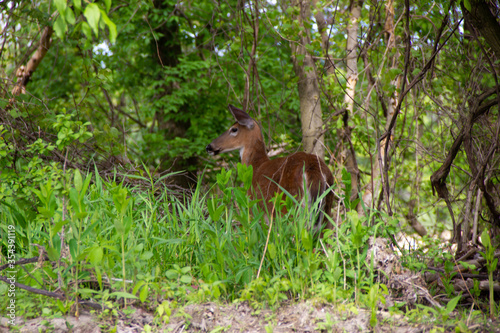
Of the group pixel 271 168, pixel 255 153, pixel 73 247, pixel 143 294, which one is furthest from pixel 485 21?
pixel 255 153

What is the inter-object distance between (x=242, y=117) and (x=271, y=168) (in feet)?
4.99

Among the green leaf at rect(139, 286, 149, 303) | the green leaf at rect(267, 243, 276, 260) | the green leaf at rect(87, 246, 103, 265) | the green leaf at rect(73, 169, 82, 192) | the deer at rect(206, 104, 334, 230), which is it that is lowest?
the green leaf at rect(139, 286, 149, 303)

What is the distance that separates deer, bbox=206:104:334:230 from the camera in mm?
4344

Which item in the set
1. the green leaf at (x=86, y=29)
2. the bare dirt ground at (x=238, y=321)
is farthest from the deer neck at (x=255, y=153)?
the green leaf at (x=86, y=29)

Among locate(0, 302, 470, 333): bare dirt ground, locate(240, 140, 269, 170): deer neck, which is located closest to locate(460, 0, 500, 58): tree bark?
locate(0, 302, 470, 333): bare dirt ground

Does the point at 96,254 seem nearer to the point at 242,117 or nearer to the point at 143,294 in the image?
the point at 143,294

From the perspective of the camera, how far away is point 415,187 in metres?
7.71

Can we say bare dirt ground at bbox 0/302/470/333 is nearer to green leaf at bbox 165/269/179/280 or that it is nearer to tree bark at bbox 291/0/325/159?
green leaf at bbox 165/269/179/280

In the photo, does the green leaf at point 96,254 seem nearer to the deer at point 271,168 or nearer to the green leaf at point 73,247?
the green leaf at point 73,247

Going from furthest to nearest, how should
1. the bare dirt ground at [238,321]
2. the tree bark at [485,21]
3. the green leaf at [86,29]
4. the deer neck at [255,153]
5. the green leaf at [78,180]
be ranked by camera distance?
1. the deer neck at [255,153]
2. the tree bark at [485,21]
3. the green leaf at [78,180]
4. the bare dirt ground at [238,321]
5. the green leaf at [86,29]

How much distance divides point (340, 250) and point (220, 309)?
831mm

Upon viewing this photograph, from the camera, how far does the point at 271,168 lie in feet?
16.3

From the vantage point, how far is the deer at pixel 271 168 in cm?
434

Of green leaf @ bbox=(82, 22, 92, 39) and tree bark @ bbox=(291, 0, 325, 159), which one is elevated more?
tree bark @ bbox=(291, 0, 325, 159)
